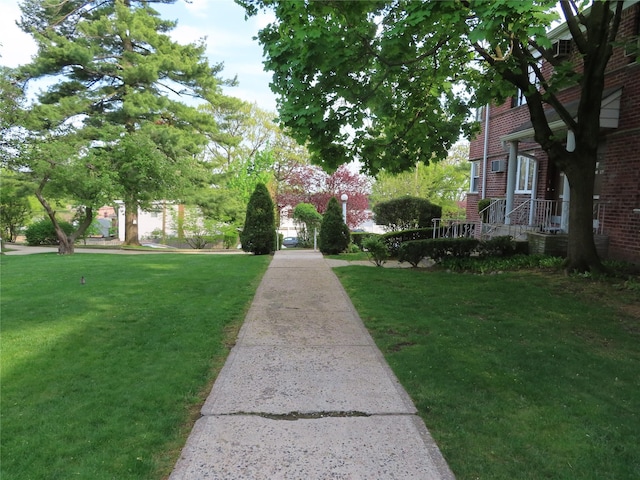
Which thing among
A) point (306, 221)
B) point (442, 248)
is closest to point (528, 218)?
point (442, 248)

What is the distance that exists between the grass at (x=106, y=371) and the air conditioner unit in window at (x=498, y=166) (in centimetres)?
1183

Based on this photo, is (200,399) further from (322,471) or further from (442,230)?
(442,230)

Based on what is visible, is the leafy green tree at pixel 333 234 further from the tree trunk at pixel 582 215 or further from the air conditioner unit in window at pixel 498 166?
the tree trunk at pixel 582 215

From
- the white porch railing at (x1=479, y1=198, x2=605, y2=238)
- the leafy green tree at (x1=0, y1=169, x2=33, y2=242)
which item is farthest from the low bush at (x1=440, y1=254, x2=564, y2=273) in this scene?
the leafy green tree at (x1=0, y1=169, x2=33, y2=242)

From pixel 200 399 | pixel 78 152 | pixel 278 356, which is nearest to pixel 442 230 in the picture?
pixel 278 356

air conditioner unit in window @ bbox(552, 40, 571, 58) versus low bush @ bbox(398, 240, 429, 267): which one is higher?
air conditioner unit in window @ bbox(552, 40, 571, 58)

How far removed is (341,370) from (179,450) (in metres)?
1.76

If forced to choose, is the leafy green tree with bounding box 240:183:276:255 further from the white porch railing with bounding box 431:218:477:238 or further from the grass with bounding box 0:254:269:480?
the grass with bounding box 0:254:269:480

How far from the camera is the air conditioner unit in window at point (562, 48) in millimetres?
12195

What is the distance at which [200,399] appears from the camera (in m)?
3.52

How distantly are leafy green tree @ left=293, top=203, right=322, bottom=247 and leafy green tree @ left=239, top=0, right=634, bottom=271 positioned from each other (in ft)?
34.8

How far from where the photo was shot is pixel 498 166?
16031mm

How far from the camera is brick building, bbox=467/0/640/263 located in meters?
9.30

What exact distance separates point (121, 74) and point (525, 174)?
2177 cm
